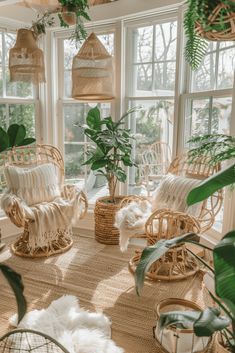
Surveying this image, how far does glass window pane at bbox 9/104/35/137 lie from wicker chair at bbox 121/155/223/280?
159 centimetres

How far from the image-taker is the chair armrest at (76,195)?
3078 millimetres

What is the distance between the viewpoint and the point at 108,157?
320 cm

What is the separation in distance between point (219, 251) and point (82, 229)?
3116 millimetres

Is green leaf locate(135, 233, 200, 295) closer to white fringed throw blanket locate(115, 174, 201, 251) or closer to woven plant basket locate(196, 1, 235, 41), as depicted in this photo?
woven plant basket locate(196, 1, 235, 41)

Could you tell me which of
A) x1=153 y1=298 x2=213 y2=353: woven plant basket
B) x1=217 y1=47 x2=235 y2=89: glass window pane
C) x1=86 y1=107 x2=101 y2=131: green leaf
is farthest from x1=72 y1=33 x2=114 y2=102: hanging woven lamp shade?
x1=153 y1=298 x2=213 y2=353: woven plant basket

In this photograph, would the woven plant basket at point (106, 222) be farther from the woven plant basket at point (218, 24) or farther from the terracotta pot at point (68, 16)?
the woven plant basket at point (218, 24)

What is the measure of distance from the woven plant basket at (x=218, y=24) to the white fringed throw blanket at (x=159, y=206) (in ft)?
4.63

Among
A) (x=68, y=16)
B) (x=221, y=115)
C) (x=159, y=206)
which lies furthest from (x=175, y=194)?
(x=68, y=16)

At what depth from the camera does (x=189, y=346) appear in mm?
1689

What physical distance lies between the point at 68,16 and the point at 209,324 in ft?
8.37

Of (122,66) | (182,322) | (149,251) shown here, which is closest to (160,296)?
(182,322)

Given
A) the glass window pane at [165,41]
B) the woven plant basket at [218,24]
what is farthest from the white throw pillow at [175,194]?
the woven plant basket at [218,24]

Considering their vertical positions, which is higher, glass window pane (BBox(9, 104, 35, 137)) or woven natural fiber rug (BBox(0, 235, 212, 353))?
glass window pane (BBox(9, 104, 35, 137))

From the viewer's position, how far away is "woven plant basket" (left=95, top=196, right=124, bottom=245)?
3283 millimetres
